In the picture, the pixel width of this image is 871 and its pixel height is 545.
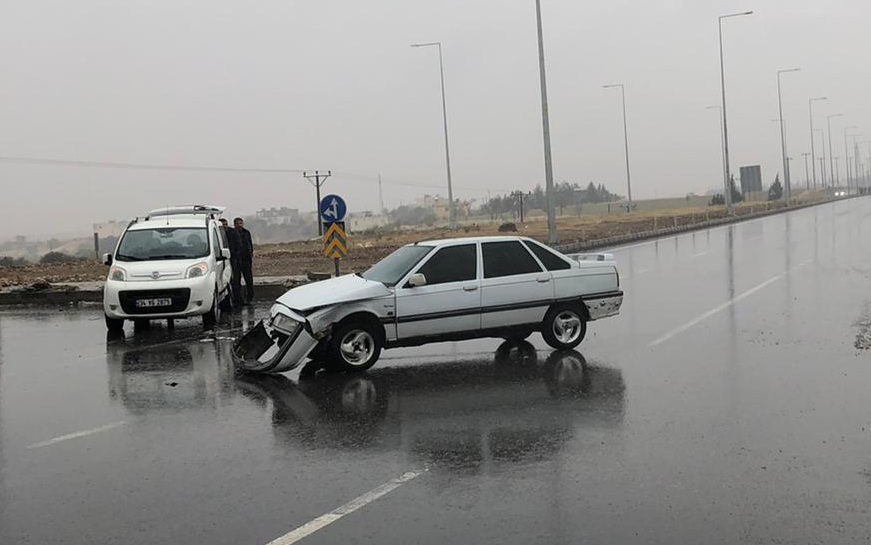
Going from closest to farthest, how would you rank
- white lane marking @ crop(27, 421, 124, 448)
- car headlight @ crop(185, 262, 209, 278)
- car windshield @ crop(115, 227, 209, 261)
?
white lane marking @ crop(27, 421, 124, 448), car headlight @ crop(185, 262, 209, 278), car windshield @ crop(115, 227, 209, 261)

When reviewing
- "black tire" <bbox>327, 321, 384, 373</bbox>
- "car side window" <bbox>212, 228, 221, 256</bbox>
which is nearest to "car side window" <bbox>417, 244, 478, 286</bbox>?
"black tire" <bbox>327, 321, 384, 373</bbox>

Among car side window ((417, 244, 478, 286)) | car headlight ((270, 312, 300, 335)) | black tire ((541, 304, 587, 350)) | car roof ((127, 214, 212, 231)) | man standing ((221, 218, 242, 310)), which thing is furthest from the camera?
man standing ((221, 218, 242, 310))

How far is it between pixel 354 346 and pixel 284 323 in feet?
→ 2.77

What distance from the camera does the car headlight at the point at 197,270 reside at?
1335 cm

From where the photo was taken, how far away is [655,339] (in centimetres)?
1081

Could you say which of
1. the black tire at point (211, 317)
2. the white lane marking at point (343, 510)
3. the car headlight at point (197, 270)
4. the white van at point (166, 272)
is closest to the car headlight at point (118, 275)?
the white van at point (166, 272)

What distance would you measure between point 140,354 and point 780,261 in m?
17.3

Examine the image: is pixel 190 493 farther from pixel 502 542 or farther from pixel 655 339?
pixel 655 339

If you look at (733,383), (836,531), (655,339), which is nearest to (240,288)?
(655,339)

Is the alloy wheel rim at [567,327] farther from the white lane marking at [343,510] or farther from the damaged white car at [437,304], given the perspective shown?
the white lane marking at [343,510]

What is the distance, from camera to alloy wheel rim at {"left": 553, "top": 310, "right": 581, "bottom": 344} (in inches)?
403

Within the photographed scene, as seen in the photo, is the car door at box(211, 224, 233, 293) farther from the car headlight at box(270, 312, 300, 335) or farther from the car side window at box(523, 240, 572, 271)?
the car side window at box(523, 240, 572, 271)

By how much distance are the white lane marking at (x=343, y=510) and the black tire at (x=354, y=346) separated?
360 cm

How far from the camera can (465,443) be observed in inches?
246
